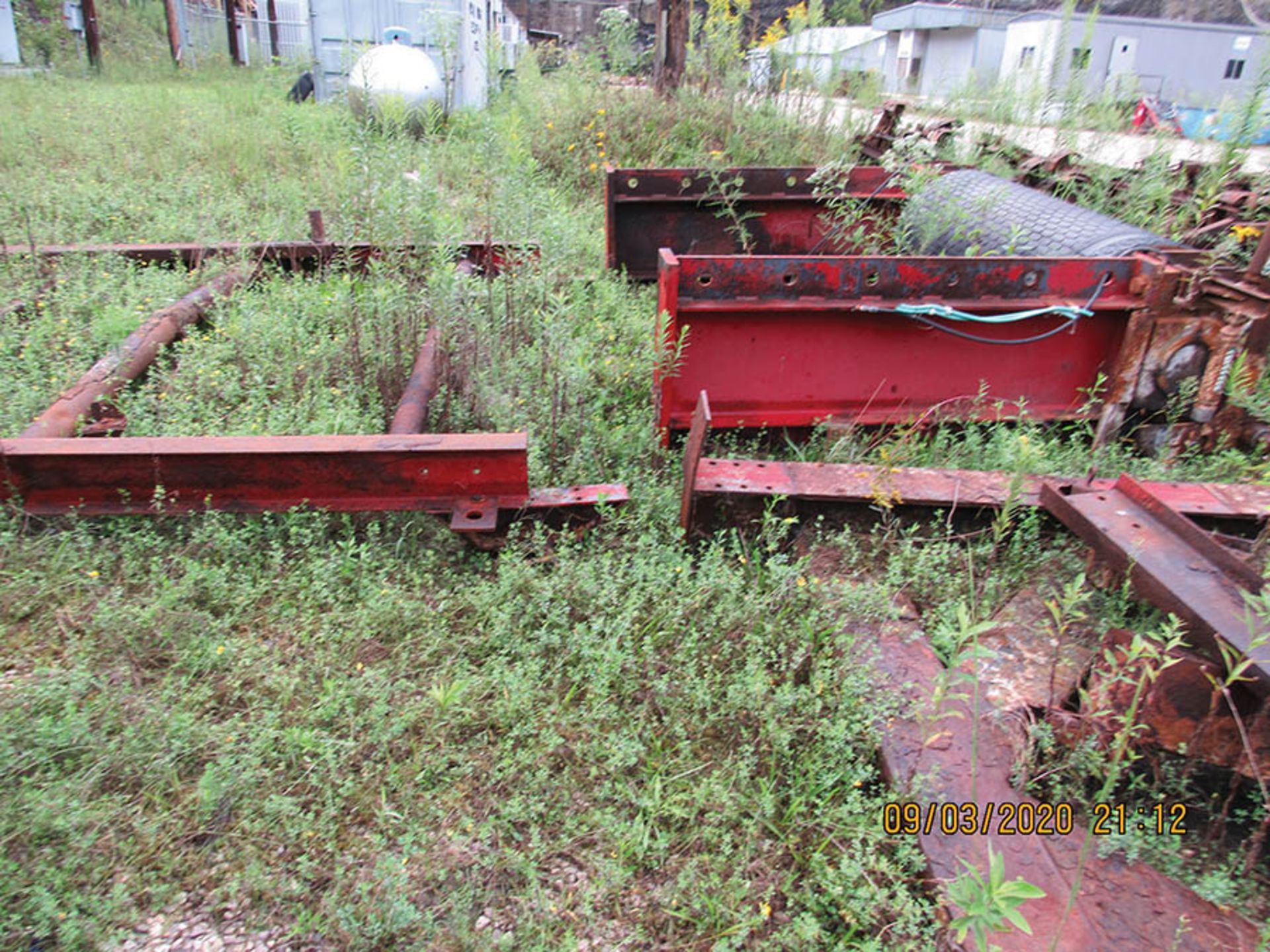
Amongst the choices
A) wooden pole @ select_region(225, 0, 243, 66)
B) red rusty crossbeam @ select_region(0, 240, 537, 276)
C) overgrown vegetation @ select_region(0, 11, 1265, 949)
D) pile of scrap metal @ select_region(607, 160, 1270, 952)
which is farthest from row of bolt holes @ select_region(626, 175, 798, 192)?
wooden pole @ select_region(225, 0, 243, 66)

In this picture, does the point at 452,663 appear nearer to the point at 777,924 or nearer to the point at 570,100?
the point at 777,924

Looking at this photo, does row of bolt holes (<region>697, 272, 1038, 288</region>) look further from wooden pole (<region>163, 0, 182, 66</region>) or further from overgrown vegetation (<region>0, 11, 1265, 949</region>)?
wooden pole (<region>163, 0, 182, 66</region>)

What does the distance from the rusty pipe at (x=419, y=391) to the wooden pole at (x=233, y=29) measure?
650 inches

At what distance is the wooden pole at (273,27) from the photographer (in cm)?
1602

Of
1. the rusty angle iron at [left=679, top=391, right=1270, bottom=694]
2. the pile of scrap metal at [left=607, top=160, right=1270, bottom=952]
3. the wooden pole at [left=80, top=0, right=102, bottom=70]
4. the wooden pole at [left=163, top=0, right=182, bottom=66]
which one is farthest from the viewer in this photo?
the wooden pole at [left=163, top=0, right=182, bottom=66]

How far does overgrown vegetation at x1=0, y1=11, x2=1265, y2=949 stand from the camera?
1899 millimetres

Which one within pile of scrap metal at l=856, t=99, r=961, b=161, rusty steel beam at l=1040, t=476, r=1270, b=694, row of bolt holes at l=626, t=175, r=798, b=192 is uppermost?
pile of scrap metal at l=856, t=99, r=961, b=161

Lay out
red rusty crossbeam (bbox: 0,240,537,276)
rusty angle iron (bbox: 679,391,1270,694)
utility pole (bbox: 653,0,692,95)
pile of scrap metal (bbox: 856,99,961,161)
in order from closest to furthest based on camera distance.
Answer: rusty angle iron (bbox: 679,391,1270,694) < red rusty crossbeam (bbox: 0,240,537,276) < pile of scrap metal (bbox: 856,99,961,161) < utility pole (bbox: 653,0,692,95)

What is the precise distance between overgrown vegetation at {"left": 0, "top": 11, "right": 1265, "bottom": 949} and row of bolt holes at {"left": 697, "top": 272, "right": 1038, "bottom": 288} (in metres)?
0.56

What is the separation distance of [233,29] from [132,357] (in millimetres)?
16930

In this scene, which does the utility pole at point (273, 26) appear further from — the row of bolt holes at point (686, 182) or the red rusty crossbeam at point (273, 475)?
the red rusty crossbeam at point (273, 475)

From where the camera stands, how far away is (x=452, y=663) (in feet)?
8.20

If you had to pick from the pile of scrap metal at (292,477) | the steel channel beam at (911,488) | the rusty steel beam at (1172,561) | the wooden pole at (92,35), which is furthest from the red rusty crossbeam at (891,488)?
the wooden pole at (92,35)

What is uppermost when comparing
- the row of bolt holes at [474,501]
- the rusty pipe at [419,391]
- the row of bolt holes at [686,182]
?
the row of bolt holes at [686,182]
